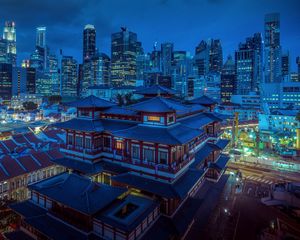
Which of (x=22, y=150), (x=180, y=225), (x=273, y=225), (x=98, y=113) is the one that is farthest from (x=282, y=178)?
(x=22, y=150)

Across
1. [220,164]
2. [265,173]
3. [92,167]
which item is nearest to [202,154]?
[220,164]

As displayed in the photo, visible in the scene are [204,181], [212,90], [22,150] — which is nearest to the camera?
[204,181]

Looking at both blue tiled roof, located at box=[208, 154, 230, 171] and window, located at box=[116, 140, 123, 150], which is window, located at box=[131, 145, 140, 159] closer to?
window, located at box=[116, 140, 123, 150]

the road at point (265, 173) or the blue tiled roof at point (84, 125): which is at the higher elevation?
the blue tiled roof at point (84, 125)

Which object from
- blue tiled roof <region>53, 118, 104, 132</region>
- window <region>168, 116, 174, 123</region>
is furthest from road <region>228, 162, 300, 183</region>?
blue tiled roof <region>53, 118, 104, 132</region>

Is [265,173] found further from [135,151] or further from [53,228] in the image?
[53,228]

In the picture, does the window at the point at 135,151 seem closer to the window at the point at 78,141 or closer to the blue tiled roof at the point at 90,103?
the window at the point at 78,141

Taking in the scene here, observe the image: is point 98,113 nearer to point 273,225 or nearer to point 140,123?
point 140,123

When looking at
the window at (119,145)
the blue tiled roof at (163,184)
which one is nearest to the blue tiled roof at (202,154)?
the blue tiled roof at (163,184)
